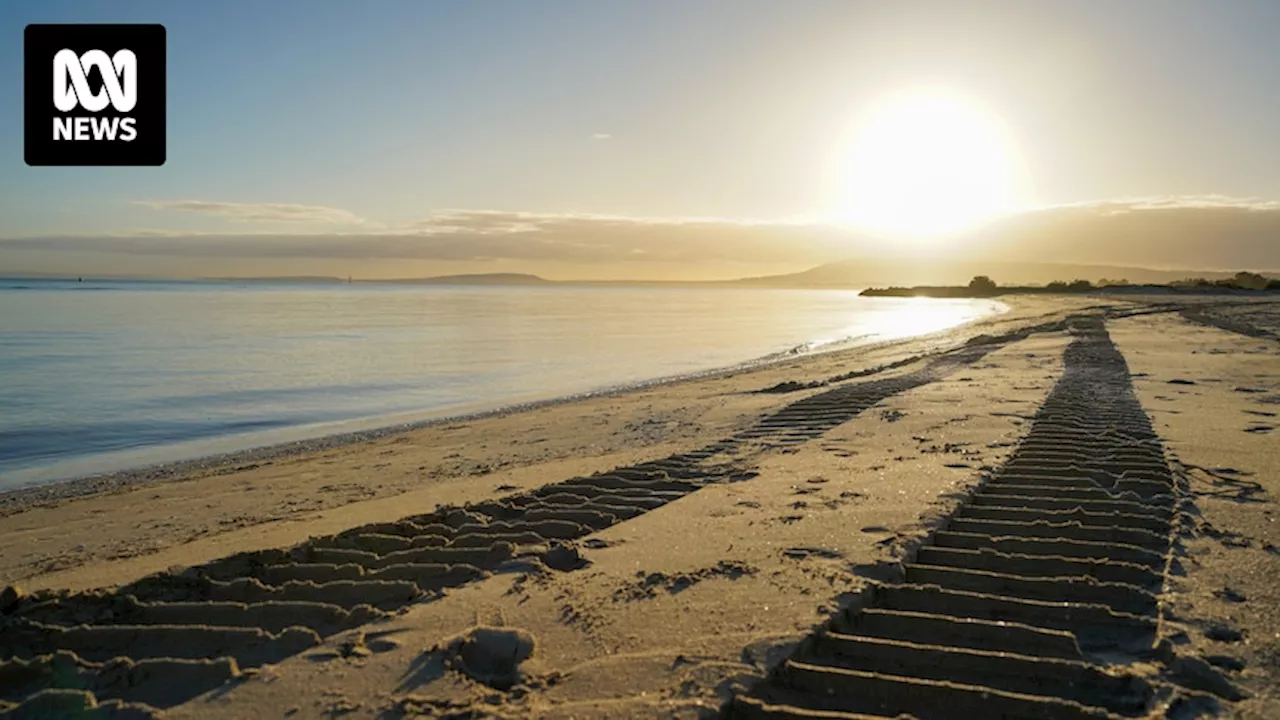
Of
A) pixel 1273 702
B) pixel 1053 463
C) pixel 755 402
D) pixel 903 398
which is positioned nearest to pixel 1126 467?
pixel 1053 463

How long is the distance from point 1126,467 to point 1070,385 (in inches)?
246

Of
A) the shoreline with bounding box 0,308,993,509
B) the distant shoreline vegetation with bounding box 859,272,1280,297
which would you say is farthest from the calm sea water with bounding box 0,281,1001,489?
the distant shoreline vegetation with bounding box 859,272,1280,297

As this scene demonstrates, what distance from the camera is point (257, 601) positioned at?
4574 millimetres

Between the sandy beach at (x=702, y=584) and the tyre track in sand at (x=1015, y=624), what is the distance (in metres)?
0.02

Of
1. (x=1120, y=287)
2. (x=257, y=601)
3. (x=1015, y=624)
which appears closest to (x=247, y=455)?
(x=257, y=601)

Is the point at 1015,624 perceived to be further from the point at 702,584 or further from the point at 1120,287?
the point at 1120,287

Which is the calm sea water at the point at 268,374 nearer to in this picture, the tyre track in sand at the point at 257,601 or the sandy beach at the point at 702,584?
the sandy beach at the point at 702,584

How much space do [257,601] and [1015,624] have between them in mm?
4088

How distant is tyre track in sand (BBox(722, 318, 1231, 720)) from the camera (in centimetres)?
327

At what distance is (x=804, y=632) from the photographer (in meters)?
3.85

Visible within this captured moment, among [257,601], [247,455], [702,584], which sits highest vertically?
[702,584]

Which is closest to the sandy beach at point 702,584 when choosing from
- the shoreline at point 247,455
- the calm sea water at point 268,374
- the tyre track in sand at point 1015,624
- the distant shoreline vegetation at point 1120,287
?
the tyre track in sand at point 1015,624

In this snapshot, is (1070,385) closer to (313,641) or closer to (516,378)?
(313,641)

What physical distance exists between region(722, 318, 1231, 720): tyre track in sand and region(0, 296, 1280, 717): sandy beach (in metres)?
0.02
